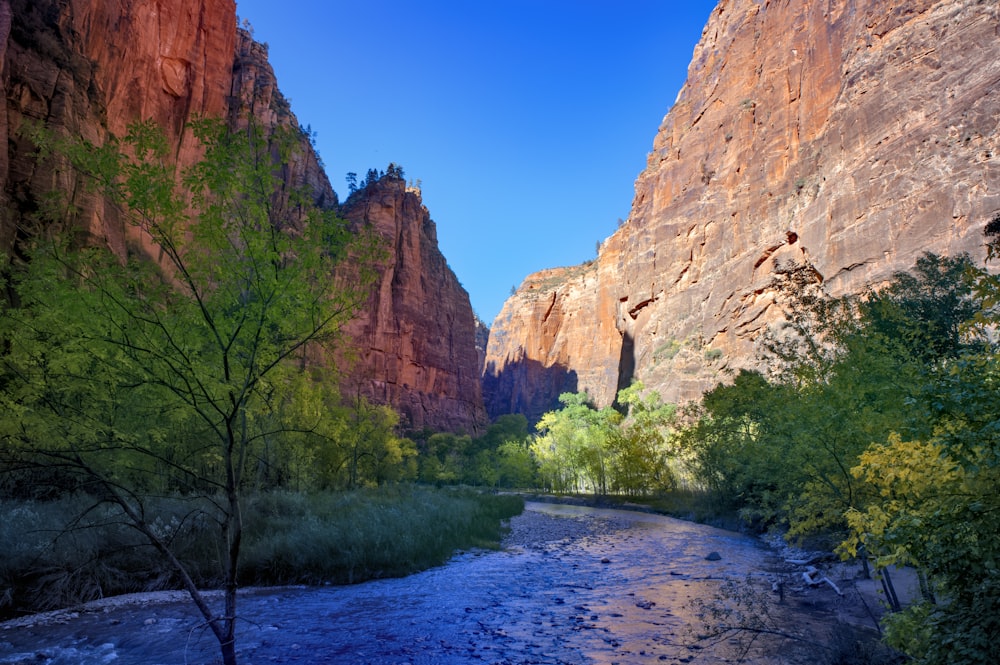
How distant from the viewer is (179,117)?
4456 centimetres

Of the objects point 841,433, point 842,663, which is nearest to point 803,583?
point 841,433

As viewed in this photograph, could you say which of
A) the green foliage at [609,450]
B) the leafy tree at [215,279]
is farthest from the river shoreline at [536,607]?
the green foliage at [609,450]

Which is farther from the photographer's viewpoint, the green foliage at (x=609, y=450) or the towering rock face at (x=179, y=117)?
the green foliage at (x=609, y=450)

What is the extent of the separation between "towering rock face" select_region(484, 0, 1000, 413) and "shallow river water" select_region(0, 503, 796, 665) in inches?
1466

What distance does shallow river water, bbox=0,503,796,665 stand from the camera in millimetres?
7773

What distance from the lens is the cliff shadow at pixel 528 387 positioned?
122 m

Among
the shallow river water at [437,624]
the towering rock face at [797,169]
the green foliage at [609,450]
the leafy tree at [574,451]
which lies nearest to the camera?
the shallow river water at [437,624]

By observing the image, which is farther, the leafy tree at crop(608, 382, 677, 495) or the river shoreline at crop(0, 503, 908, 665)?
the leafy tree at crop(608, 382, 677, 495)

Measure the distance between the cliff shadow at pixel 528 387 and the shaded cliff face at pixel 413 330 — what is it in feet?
78.5

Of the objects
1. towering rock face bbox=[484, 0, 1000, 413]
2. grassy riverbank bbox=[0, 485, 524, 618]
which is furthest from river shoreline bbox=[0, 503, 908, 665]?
towering rock face bbox=[484, 0, 1000, 413]

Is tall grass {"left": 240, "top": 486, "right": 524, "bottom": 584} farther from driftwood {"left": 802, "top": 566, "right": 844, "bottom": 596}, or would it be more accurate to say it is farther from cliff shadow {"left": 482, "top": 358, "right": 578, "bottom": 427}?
cliff shadow {"left": 482, "top": 358, "right": 578, "bottom": 427}

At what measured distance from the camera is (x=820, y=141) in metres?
51.6

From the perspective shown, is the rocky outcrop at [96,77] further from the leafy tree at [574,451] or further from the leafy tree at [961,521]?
the leafy tree at [574,451]

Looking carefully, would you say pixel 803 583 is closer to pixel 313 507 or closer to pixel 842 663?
pixel 842 663
